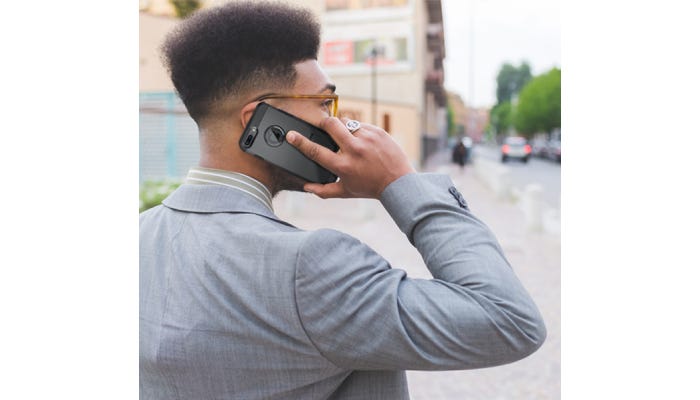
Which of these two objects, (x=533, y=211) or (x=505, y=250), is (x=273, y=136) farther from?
(x=533, y=211)

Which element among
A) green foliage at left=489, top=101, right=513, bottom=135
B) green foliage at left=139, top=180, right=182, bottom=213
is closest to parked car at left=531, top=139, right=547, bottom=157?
green foliage at left=489, top=101, right=513, bottom=135

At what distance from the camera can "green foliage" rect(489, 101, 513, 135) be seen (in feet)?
7.72

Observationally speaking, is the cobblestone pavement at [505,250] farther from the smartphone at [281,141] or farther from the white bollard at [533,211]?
the smartphone at [281,141]

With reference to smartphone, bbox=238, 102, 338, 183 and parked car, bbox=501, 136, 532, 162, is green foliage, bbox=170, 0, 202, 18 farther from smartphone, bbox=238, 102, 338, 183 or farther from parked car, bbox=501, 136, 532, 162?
parked car, bbox=501, 136, 532, 162

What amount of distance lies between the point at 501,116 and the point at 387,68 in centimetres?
714

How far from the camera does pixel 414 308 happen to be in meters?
0.72

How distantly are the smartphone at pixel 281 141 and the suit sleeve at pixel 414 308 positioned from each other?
181 millimetres

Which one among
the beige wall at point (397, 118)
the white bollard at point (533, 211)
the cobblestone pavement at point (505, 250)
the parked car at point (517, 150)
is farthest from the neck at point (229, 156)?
the beige wall at point (397, 118)

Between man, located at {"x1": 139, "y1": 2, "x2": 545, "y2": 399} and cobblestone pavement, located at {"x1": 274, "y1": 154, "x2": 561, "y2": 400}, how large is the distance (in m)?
0.32

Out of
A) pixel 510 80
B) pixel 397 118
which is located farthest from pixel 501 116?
pixel 397 118
